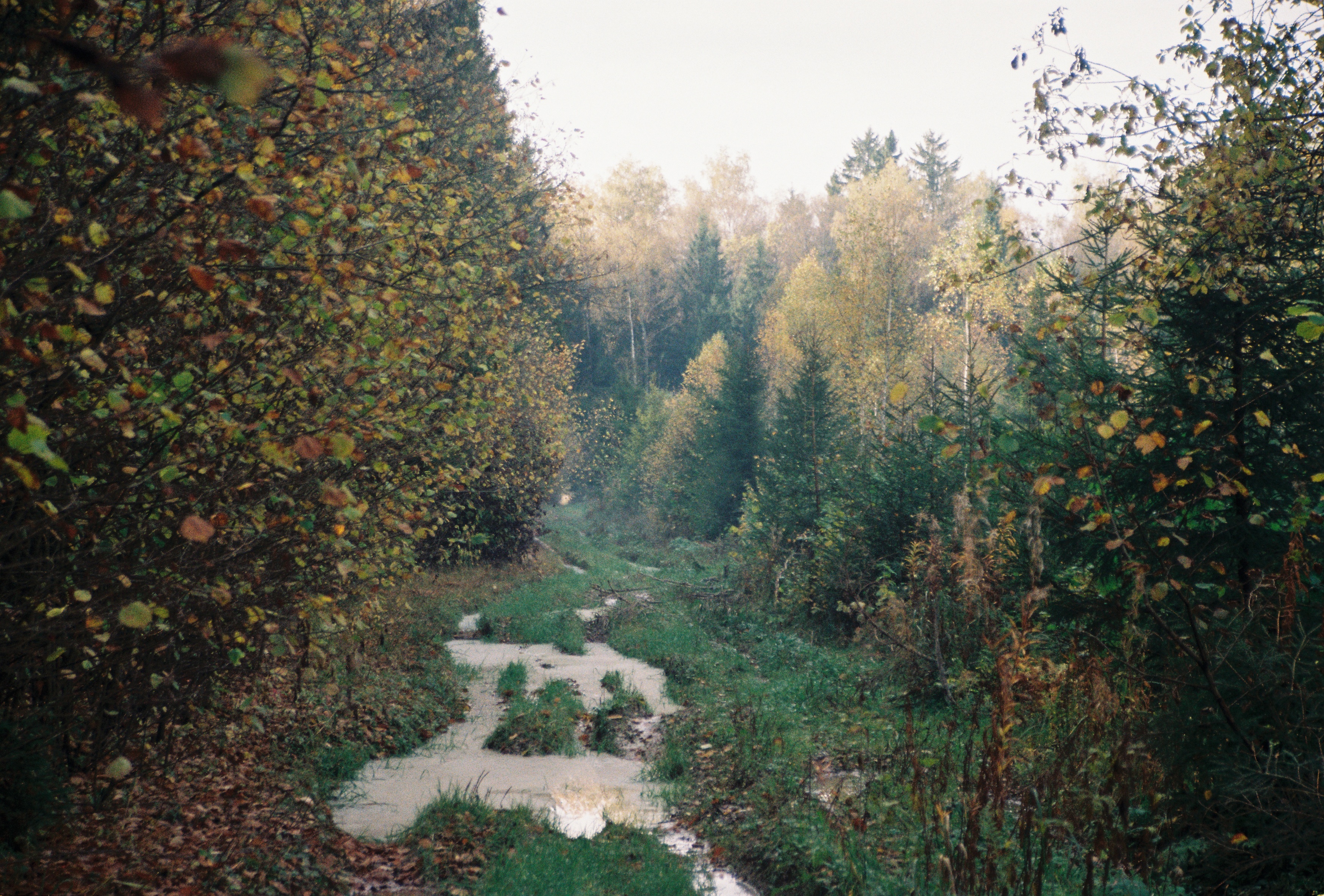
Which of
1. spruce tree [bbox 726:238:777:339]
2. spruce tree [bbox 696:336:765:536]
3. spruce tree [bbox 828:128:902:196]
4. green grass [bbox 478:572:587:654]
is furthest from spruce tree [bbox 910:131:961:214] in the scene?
green grass [bbox 478:572:587:654]

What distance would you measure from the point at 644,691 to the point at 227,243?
873 cm

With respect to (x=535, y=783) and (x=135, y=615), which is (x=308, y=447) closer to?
(x=135, y=615)

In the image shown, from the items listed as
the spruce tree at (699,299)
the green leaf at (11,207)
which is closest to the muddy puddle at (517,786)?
the green leaf at (11,207)

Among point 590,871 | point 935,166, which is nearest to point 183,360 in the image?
point 590,871

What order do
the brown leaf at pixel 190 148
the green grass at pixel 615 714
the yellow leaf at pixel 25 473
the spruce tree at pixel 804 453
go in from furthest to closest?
the spruce tree at pixel 804 453 → the green grass at pixel 615 714 → the brown leaf at pixel 190 148 → the yellow leaf at pixel 25 473

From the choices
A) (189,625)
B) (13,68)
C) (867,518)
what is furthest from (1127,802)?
(867,518)

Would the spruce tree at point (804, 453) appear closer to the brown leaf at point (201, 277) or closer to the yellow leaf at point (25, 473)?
the brown leaf at point (201, 277)

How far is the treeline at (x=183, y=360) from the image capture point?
3.11m

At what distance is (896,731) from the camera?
750cm

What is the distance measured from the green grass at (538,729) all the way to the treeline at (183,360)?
2805mm

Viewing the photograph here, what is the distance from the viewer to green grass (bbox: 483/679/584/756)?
816 cm

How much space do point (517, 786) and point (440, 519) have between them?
9.17 ft

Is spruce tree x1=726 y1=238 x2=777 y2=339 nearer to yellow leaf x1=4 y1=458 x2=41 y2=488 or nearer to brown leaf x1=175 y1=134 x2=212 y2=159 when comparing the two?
brown leaf x1=175 y1=134 x2=212 y2=159

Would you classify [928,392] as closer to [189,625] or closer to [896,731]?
[896,731]
